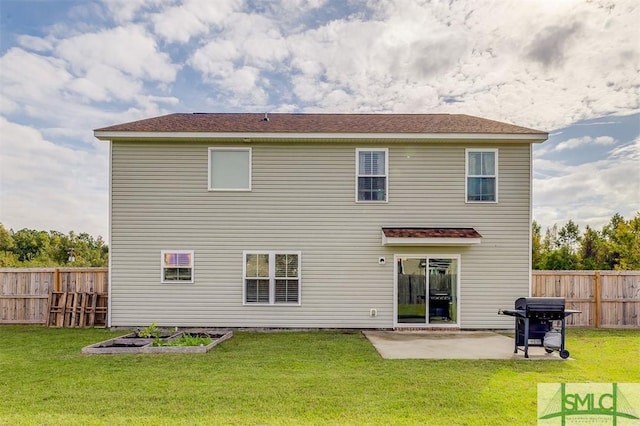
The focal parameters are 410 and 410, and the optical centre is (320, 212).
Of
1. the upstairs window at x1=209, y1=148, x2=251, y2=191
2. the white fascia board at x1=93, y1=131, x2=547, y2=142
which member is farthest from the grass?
the white fascia board at x1=93, y1=131, x2=547, y2=142

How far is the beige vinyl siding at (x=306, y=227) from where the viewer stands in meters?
10.5

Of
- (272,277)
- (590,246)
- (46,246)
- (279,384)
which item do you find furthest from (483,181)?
(46,246)

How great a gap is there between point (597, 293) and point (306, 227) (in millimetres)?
8159

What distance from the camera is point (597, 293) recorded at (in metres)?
11.2

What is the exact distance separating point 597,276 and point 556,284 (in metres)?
1.12

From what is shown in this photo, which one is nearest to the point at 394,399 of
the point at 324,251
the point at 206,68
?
the point at 324,251

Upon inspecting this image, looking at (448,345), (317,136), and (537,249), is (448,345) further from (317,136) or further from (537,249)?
(537,249)

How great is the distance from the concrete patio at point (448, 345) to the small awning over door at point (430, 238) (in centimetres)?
219

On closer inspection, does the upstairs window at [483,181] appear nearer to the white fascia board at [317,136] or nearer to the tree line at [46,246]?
the white fascia board at [317,136]

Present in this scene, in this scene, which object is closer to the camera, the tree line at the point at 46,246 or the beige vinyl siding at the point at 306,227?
the beige vinyl siding at the point at 306,227

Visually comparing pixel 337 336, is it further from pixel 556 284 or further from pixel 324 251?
pixel 556 284

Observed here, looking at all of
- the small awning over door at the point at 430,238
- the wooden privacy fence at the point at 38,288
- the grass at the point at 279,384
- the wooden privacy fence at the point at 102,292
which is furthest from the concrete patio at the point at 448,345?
the wooden privacy fence at the point at 38,288

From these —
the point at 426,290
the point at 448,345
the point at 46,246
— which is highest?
the point at 46,246

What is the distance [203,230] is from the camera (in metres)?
10.6
